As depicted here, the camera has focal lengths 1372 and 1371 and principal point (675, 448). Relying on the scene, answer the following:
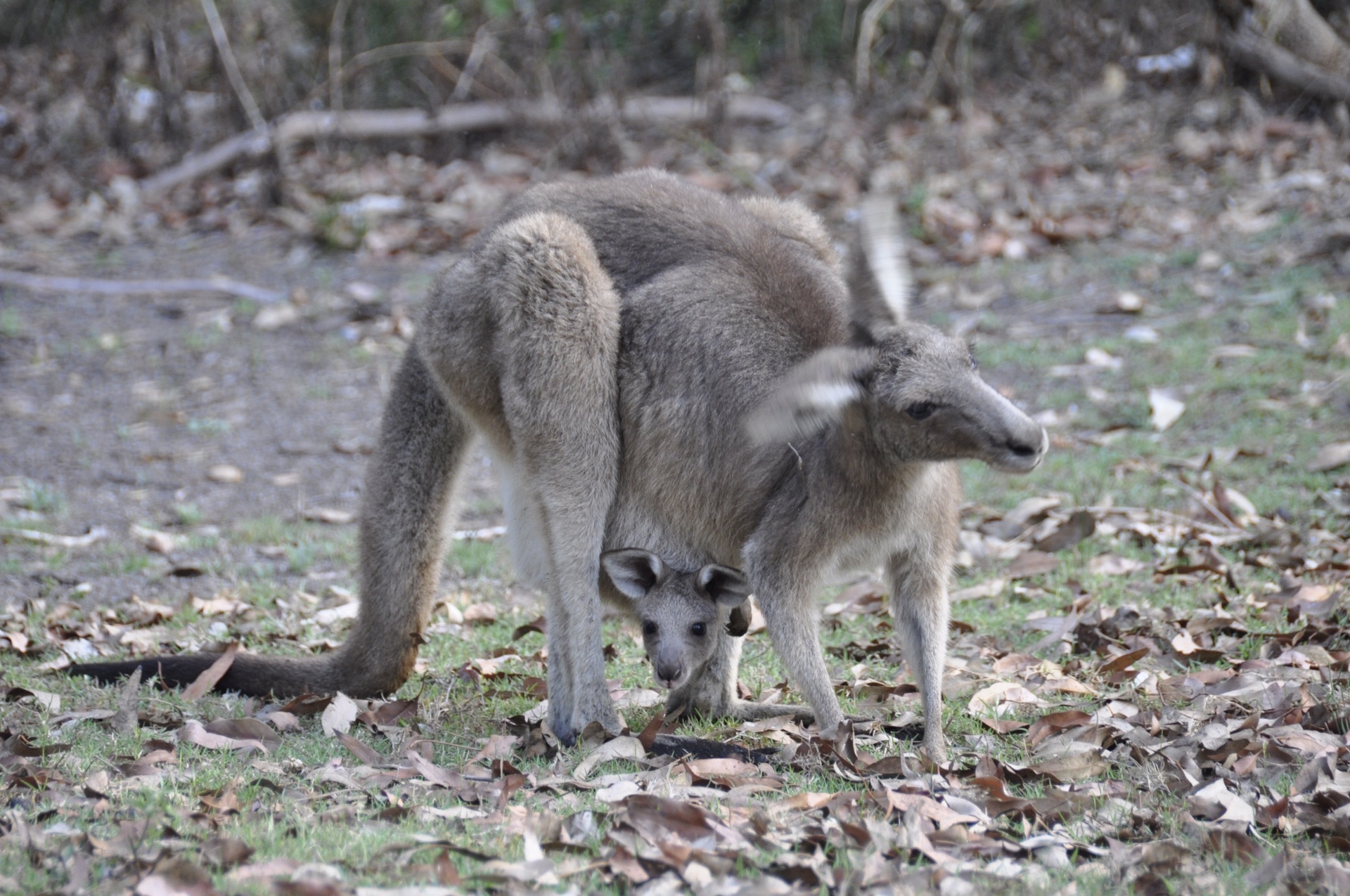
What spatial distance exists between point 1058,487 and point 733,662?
94.8 inches

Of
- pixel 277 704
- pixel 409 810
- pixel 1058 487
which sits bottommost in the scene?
pixel 1058 487

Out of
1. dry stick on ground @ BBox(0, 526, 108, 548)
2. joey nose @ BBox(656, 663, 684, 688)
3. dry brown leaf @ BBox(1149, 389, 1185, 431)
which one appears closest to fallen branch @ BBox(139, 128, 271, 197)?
dry stick on ground @ BBox(0, 526, 108, 548)

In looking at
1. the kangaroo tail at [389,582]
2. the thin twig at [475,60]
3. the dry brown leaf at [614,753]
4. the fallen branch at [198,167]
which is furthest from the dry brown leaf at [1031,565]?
the fallen branch at [198,167]

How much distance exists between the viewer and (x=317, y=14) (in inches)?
444

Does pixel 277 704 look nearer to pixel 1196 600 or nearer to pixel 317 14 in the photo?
pixel 1196 600

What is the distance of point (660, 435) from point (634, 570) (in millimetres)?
400

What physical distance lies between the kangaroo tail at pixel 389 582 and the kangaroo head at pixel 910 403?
118 cm

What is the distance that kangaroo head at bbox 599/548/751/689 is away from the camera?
389 cm

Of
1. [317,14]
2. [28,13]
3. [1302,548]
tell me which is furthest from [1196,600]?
[28,13]

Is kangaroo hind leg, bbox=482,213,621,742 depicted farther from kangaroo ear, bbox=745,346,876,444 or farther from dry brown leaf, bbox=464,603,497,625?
dry brown leaf, bbox=464,603,497,625

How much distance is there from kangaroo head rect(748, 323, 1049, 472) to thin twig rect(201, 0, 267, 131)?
7271mm

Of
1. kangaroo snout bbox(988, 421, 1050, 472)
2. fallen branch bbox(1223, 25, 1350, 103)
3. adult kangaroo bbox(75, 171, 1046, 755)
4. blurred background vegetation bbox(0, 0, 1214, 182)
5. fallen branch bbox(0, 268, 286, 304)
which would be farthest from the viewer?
blurred background vegetation bbox(0, 0, 1214, 182)

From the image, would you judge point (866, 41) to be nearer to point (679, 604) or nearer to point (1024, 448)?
point (679, 604)

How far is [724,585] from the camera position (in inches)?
156
